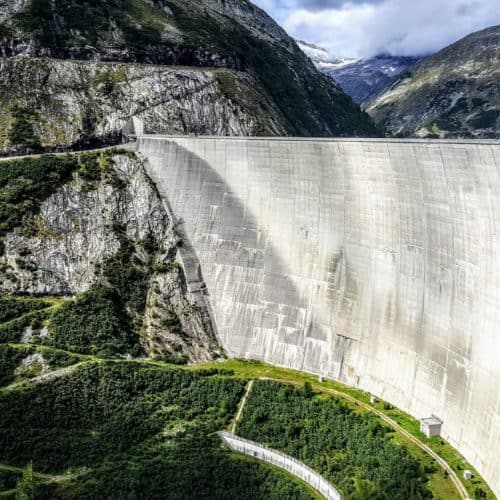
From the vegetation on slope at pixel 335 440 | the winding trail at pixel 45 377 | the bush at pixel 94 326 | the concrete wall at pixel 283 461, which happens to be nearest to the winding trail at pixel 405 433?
the vegetation on slope at pixel 335 440

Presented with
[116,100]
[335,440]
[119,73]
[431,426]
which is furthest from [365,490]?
[119,73]

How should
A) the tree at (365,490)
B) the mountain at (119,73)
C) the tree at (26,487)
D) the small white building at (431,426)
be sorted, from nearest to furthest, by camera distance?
1. the tree at (365,490)
2. the tree at (26,487)
3. the small white building at (431,426)
4. the mountain at (119,73)

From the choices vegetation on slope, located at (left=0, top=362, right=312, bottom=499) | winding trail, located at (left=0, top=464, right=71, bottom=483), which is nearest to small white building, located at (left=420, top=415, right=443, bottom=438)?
vegetation on slope, located at (left=0, top=362, right=312, bottom=499)

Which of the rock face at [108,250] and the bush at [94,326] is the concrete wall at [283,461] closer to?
the rock face at [108,250]

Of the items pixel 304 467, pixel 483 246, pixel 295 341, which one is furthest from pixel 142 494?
pixel 483 246

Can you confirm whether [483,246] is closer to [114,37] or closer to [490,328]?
[490,328]
